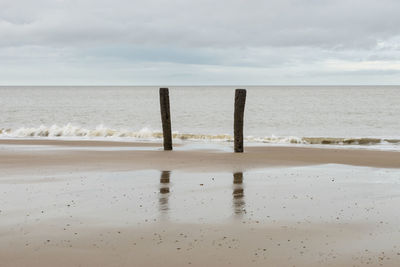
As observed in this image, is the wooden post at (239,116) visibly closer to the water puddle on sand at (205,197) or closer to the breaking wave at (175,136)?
the water puddle on sand at (205,197)

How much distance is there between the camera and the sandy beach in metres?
5.64

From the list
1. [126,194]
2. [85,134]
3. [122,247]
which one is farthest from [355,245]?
[85,134]

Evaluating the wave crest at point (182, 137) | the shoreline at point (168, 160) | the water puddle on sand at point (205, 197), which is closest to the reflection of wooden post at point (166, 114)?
the shoreline at point (168, 160)

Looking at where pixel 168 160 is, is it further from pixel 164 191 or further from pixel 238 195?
pixel 238 195

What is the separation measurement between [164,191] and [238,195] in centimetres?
155

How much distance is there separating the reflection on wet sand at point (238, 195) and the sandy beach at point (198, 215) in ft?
0.07

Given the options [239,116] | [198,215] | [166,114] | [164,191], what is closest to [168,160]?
[166,114]

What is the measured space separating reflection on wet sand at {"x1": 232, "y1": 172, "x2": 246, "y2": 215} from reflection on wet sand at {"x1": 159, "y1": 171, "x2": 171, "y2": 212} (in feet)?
4.04

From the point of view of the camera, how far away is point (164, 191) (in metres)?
9.45

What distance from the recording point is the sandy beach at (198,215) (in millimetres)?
5641

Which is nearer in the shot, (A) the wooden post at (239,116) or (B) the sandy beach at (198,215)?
(B) the sandy beach at (198,215)

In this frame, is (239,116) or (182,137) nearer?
(239,116)

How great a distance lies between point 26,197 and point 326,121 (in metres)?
38.4

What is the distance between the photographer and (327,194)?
9.25m
